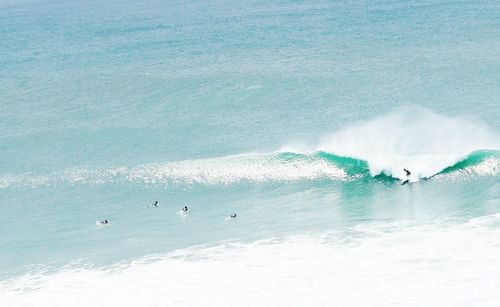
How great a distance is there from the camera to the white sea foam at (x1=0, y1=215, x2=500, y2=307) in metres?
31.0

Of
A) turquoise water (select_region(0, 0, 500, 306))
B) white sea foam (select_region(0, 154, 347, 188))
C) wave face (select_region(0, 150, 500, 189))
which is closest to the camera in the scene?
turquoise water (select_region(0, 0, 500, 306))

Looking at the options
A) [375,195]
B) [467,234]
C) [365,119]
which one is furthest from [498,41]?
[467,234]

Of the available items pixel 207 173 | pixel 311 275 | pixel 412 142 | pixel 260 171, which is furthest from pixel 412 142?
pixel 311 275

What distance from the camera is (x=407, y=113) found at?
51719 millimetres

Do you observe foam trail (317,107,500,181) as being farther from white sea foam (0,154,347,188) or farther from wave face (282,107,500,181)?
white sea foam (0,154,347,188)

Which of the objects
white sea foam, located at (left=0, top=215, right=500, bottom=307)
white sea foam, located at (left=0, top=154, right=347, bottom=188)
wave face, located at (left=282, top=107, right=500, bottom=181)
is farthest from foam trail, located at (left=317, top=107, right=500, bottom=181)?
white sea foam, located at (left=0, top=215, right=500, bottom=307)

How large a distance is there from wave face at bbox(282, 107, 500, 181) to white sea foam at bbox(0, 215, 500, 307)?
698 cm

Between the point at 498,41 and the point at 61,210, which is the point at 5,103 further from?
the point at 498,41

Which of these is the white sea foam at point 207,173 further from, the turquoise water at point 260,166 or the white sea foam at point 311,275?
the white sea foam at point 311,275

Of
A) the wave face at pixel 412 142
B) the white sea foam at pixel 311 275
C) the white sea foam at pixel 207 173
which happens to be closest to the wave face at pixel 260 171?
the white sea foam at pixel 207 173

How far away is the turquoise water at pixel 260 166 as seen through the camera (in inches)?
1331

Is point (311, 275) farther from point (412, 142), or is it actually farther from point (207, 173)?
point (412, 142)

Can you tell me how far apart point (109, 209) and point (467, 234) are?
2050 centimetres

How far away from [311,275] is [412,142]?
16648 millimetres
